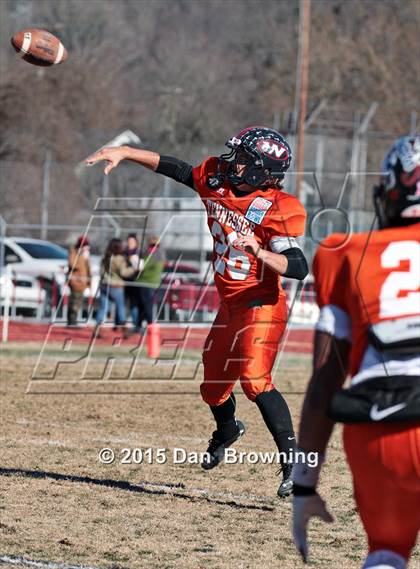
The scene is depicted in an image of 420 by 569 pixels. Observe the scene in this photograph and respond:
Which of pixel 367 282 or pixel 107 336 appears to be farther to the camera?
Result: pixel 107 336

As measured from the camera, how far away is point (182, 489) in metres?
6.29

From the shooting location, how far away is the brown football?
8.06 meters

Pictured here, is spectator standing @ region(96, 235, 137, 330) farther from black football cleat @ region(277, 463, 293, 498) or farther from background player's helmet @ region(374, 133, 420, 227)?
background player's helmet @ region(374, 133, 420, 227)

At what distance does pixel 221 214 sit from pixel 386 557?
3.45 meters

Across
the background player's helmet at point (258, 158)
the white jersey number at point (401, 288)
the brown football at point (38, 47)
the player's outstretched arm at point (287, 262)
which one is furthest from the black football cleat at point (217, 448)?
the white jersey number at point (401, 288)

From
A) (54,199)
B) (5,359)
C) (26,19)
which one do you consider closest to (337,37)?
(26,19)

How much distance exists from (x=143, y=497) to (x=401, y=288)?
3.31 m

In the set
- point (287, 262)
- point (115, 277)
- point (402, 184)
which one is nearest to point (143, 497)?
point (287, 262)

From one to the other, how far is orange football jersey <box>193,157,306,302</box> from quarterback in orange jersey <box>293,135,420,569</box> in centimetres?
281

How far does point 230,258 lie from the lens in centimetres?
625

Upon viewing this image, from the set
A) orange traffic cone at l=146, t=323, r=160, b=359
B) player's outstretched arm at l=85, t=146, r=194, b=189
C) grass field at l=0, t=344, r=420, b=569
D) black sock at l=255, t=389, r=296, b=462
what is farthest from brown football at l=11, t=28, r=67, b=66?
orange traffic cone at l=146, t=323, r=160, b=359

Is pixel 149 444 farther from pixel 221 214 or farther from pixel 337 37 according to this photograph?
pixel 337 37

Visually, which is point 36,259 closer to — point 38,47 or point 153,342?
point 153,342

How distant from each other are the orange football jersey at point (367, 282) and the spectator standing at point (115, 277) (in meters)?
13.3
